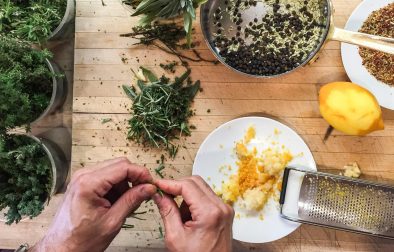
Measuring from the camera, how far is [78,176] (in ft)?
4.07

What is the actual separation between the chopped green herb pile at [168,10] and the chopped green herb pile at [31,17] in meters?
0.38

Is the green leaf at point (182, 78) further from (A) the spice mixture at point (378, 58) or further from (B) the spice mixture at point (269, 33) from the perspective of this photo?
(A) the spice mixture at point (378, 58)

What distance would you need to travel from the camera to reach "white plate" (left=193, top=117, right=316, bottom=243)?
62.1 inches

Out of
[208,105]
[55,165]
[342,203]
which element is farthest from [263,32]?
[55,165]

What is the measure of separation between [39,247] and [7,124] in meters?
0.46

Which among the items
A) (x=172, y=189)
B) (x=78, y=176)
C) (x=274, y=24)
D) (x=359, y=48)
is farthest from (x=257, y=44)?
(x=78, y=176)

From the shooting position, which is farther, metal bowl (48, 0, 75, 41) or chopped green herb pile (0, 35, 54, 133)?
metal bowl (48, 0, 75, 41)

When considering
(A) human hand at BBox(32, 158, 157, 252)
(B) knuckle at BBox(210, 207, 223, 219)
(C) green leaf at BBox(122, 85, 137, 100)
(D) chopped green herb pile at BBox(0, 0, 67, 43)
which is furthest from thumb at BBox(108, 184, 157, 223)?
(D) chopped green herb pile at BBox(0, 0, 67, 43)

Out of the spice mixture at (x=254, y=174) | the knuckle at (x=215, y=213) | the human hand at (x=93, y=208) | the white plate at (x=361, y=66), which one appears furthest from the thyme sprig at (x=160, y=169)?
the white plate at (x=361, y=66)

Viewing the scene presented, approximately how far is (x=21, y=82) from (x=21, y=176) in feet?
1.05

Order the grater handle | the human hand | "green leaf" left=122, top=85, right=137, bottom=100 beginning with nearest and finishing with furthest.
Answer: the human hand → the grater handle → "green leaf" left=122, top=85, right=137, bottom=100

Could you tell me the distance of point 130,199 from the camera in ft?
4.14

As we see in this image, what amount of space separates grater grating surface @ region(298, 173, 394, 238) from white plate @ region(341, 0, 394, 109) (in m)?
0.29

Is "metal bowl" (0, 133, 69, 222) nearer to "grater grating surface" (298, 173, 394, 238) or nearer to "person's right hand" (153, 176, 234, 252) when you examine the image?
"person's right hand" (153, 176, 234, 252)
